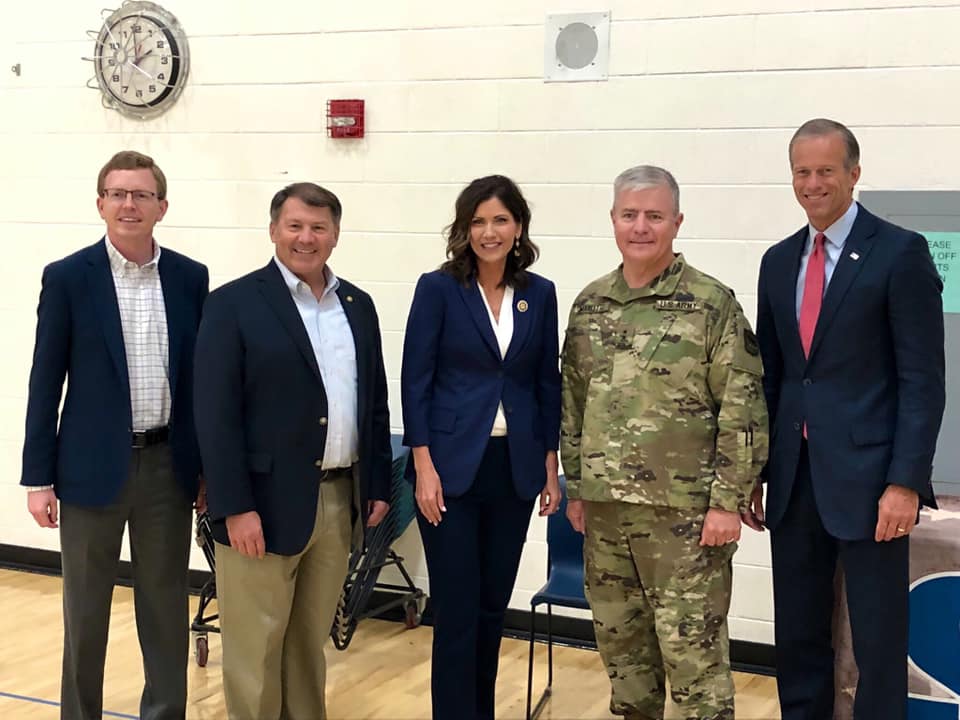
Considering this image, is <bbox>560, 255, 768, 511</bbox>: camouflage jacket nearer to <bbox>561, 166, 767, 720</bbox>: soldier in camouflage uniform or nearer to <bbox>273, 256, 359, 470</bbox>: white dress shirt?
<bbox>561, 166, 767, 720</bbox>: soldier in camouflage uniform

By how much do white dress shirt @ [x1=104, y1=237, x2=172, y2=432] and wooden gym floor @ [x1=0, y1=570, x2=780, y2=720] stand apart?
3.93 ft

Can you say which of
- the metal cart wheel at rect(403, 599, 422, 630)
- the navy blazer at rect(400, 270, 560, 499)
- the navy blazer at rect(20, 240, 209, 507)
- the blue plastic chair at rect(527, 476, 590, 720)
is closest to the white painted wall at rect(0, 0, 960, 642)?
the metal cart wheel at rect(403, 599, 422, 630)

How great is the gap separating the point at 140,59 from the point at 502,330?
8.87 ft

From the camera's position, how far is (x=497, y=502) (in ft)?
8.51

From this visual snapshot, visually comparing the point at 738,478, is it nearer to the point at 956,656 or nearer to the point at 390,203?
the point at 956,656

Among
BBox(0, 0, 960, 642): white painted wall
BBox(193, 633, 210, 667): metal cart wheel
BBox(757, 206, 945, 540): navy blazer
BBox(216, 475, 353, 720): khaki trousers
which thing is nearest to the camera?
BBox(757, 206, 945, 540): navy blazer

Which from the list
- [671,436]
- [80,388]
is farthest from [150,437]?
[671,436]

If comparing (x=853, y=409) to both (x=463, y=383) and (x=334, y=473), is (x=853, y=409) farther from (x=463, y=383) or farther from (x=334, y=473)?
(x=334, y=473)

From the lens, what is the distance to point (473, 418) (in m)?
2.55

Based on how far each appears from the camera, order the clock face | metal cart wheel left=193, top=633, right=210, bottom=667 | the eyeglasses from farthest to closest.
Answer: the clock face → metal cart wheel left=193, top=633, right=210, bottom=667 → the eyeglasses

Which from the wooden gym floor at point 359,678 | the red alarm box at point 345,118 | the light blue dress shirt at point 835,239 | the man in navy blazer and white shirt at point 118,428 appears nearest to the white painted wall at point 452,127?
the red alarm box at point 345,118

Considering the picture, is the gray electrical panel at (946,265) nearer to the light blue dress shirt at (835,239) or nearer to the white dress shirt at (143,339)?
the light blue dress shirt at (835,239)

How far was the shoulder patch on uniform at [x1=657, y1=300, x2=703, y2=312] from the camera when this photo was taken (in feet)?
7.95

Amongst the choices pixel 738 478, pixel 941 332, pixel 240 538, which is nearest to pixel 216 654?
pixel 240 538
